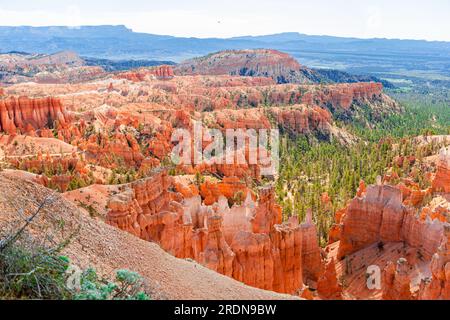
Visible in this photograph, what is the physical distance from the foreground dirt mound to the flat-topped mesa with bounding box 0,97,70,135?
3798 centimetres

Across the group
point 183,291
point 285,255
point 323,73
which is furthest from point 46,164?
point 323,73

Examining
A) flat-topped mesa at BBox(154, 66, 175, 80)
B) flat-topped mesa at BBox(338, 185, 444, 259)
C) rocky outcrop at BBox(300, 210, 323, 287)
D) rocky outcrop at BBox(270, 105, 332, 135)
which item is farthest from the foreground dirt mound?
flat-topped mesa at BBox(154, 66, 175, 80)

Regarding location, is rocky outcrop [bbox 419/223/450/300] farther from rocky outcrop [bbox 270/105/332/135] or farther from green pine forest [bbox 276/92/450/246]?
rocky outcrop [bbox 270/105/332/135]

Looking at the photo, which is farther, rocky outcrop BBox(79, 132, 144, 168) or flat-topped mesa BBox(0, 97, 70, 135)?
flat-topped mesa BBox(0, 97, 70, 135)

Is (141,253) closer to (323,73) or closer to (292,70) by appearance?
(292,70)

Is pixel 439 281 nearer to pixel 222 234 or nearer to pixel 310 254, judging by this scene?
pixel 310 254

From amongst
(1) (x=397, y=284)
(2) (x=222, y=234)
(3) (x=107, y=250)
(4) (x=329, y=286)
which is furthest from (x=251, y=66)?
(3) (x=107, y=250)

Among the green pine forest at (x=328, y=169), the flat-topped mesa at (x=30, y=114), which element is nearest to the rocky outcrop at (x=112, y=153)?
the flat-topped mesa at (x=30, y=114)

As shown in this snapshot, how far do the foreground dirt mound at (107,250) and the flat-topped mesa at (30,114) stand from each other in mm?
37976

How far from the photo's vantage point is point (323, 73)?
15050cm

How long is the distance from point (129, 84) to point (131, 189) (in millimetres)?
78002

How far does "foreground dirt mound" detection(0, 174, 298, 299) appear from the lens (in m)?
9.29

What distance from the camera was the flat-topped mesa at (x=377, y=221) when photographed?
2197cm

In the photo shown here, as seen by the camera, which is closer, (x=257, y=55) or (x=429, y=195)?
(x=429, y=195)
